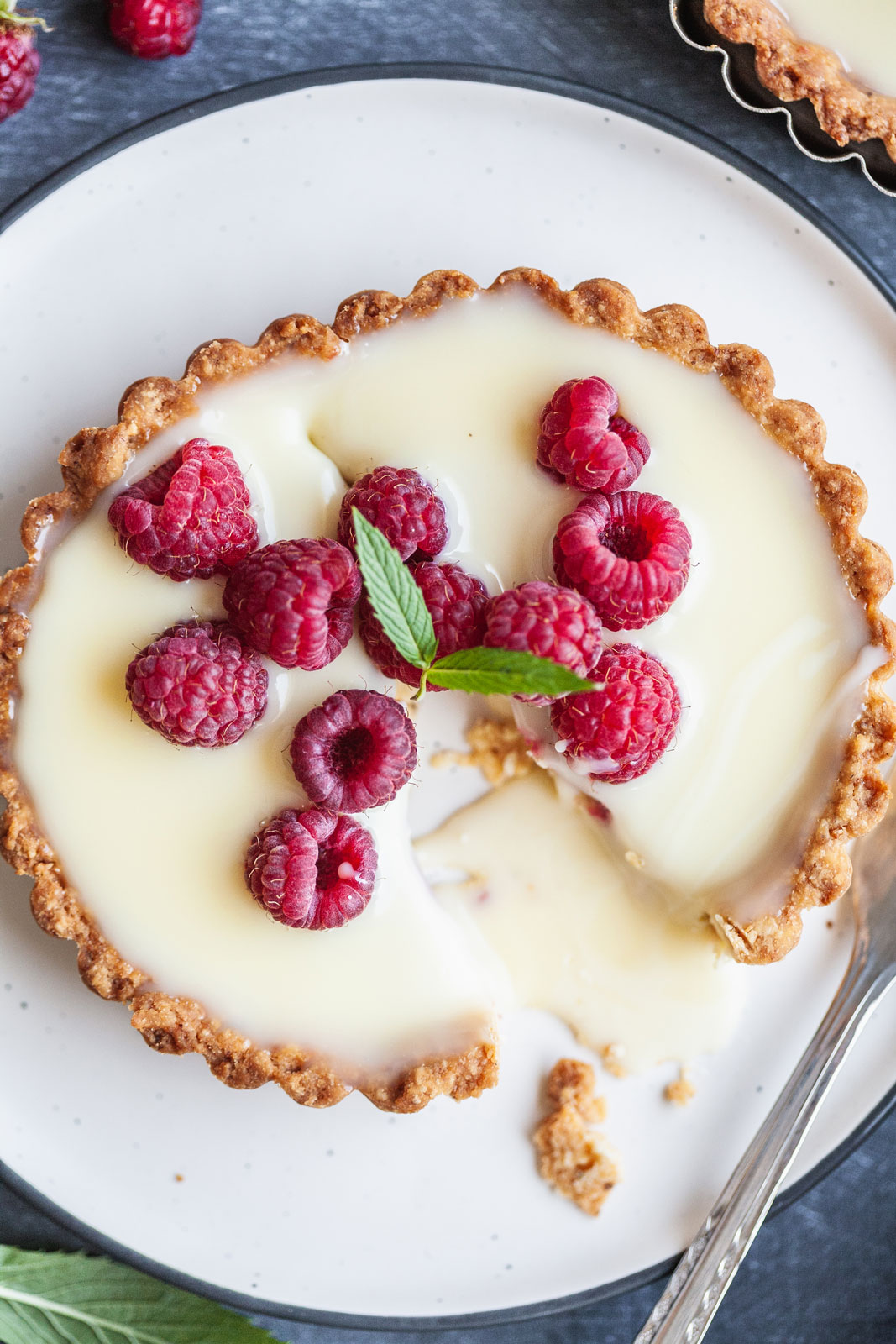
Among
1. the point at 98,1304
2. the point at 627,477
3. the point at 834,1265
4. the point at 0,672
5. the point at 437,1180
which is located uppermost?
the point at 627,477

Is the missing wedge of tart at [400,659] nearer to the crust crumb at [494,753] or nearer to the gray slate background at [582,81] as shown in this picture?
the crust crumb at [494,753]

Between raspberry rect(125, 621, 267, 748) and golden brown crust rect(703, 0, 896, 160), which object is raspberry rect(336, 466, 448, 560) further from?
golden brown crust rect(703, 0, 896, 160)

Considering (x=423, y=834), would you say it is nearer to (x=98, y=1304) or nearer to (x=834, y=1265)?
(x=98, y=1304)

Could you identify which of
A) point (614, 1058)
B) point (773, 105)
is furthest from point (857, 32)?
point (614, 1058)

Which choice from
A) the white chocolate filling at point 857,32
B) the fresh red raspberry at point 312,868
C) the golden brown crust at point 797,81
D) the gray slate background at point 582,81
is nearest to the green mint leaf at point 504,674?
the fresh red raspberry at point 312,868

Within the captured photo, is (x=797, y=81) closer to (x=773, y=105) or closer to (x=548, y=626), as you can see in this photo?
(x=773, y=105)

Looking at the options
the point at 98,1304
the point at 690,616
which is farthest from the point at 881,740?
the point at 98,1304
